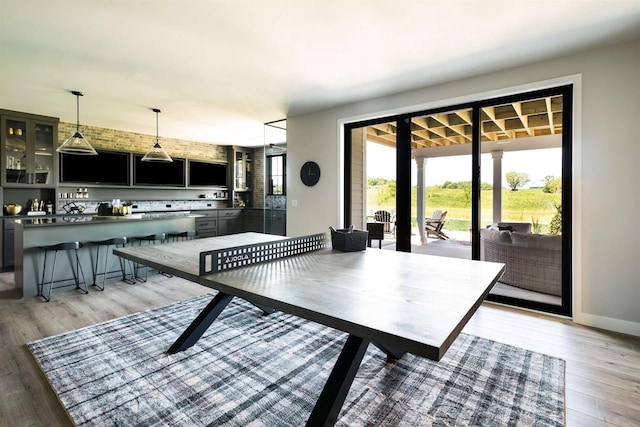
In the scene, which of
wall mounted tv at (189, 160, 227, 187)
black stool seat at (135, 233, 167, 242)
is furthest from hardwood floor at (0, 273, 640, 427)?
wall mounted tv at (189, 160, 227, 187)

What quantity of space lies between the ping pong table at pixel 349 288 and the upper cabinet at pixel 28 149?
4.54 metres

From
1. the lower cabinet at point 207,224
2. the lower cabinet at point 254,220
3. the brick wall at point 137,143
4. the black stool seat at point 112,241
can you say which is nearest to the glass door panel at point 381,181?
the black stool seat at point 112,241

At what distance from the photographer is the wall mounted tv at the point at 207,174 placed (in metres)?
7.64

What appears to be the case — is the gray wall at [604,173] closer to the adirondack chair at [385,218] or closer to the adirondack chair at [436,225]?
the adirondack chair at [436,225]

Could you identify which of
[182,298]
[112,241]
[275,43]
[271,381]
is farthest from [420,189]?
[112,241]

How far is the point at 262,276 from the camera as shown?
156 cm

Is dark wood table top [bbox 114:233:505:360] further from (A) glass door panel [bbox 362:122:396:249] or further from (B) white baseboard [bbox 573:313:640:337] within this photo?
(A) glass door panel [bbox 362:122:396:249]

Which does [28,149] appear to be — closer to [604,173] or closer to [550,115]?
[550,115]

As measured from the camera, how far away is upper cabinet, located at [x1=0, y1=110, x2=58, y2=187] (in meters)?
4.95

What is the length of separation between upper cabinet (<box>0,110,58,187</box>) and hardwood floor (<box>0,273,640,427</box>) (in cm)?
182

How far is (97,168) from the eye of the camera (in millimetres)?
6066

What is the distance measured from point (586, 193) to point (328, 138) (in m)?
3.14

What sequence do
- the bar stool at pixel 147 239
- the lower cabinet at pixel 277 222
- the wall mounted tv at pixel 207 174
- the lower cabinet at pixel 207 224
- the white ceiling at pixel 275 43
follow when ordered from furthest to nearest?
the wall mounted tv at pixel 207 174 < the lower cabinet at pixel 207 224 < the lower cabinet at pixel 277 222 < the bar stool at pixel 147 239 < the white ceiling at pixel 275 43

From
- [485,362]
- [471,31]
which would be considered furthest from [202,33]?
[485,362]
